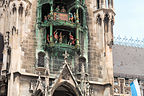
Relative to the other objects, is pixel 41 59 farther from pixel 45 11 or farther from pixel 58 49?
pixel 45 11

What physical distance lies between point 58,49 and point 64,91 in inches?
97.8

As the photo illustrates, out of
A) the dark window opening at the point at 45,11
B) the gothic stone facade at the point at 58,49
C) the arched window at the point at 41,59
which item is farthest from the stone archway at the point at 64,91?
the dark window opening at the point at 45,11

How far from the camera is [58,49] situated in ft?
83.5

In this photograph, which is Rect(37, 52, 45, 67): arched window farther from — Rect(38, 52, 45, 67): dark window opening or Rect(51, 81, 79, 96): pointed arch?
Rect(51, 81, 79, 96): pointed arch

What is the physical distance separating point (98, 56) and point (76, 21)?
8.35ft

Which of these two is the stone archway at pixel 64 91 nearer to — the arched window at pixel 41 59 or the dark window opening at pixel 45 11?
the arched window at pixel 41 59

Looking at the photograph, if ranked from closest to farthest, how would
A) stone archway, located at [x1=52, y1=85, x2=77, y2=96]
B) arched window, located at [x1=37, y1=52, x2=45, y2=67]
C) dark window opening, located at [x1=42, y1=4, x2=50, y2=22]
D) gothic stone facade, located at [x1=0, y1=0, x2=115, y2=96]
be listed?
gothic stone facade, located at [x1=0, y1=0, x2=115, y2=96], stone archway, located at [x1=52, y1=85, x2=77, y2=96], arched window, located at [x1=37, y1=52, x2=45, y2=67], dark window opening, located at [x1=42, y1=4, x2=50, y2=22]

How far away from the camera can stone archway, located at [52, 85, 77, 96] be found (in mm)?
24500

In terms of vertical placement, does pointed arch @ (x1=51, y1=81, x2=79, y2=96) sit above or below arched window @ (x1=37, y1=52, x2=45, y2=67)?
below

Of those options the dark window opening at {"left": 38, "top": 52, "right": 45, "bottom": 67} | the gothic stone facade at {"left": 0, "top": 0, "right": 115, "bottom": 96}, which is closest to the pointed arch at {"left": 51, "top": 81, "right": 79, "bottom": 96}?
the gothic stone facade at {"left": 0, "top": 0, "right": 115, "bottom": 96}

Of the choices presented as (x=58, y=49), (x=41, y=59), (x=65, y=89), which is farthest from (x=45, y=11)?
(x=65, y=89)

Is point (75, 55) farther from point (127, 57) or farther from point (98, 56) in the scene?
point (127, 57)

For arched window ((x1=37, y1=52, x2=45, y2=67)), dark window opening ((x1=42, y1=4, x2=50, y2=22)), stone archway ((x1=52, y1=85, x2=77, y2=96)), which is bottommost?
stone archway ((x1=52, y1=85, x2=77, y2=96))

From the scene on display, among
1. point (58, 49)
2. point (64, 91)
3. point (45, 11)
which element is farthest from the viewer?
point (45, 11)
